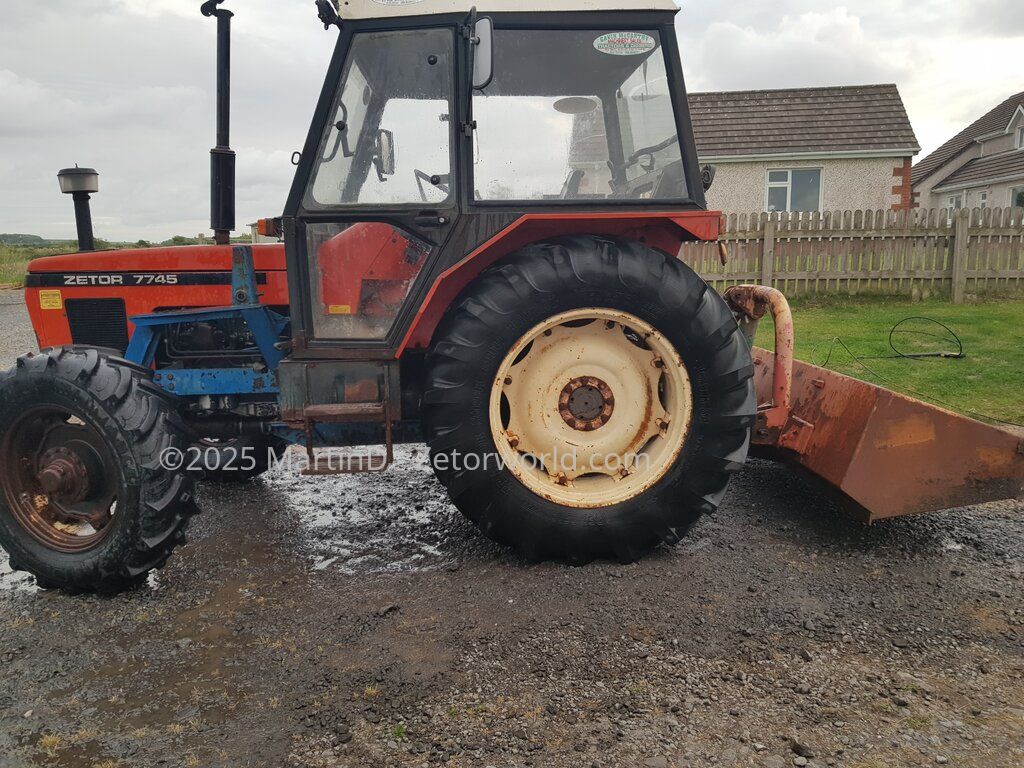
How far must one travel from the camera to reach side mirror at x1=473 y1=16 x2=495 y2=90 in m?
2.74

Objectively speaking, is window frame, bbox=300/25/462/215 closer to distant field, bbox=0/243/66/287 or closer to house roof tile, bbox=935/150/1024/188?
distant field, bbox=0/243/66/287

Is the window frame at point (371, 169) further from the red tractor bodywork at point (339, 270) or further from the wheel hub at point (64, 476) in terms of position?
the wheel hub at point (64, 476)

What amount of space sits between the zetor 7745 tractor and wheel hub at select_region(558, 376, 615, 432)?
0.03ft

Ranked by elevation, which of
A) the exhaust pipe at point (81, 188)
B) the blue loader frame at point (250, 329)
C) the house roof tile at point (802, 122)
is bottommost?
the blue loader frame at point (250, 329)

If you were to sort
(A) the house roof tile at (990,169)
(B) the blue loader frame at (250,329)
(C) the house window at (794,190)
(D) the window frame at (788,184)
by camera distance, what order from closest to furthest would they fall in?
(B) the blue loader frame at (250,329), (D) the window frame at (788,184), (C) the house window at (794,190), (A) the house roof tile at (990,169)

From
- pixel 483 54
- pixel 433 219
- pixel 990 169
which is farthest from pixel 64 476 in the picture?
pixel 990 169

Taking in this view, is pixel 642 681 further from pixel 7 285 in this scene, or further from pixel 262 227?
pixel 7 285

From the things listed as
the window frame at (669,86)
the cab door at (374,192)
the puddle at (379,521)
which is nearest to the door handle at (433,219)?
the cab door at (374,192)

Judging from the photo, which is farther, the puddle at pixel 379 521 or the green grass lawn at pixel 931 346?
the green grass lawn at pixel 931 346

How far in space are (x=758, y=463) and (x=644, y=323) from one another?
2030 mm

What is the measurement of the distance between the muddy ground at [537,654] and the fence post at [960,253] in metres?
8.94

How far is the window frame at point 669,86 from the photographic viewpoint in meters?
3.06

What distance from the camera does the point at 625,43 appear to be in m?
3.17

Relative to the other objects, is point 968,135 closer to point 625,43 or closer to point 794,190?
point 794,190
